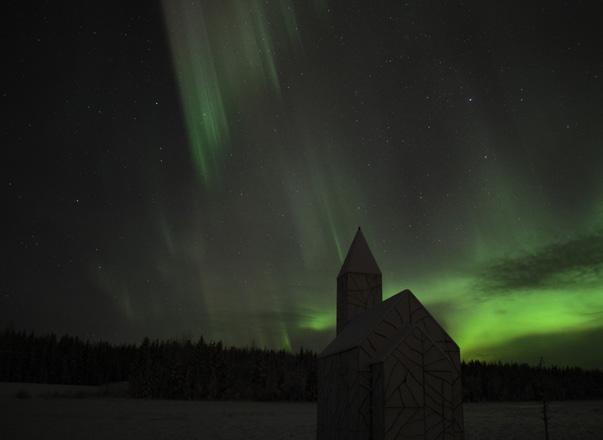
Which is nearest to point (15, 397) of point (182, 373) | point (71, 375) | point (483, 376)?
point (182, 373)

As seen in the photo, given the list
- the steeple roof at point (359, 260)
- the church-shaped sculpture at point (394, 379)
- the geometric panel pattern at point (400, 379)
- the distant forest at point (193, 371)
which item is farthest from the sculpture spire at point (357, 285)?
the distant forest at point (193, 371)

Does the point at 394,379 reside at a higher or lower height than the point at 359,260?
lower

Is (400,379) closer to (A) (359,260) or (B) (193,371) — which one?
(A) (359,260)

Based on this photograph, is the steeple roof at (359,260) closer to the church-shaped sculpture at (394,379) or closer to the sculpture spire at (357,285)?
the sculpture spire at (357,285)

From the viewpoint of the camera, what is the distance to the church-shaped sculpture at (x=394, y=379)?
1720 cm

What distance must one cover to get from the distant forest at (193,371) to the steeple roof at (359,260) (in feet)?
204

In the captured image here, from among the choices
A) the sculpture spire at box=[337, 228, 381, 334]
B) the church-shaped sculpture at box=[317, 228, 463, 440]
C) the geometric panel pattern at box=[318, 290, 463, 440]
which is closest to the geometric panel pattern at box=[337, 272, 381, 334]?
the sculpture spire at box=[337, 228, 381, 334]

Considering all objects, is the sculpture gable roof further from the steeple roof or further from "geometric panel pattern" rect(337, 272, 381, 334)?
the steeple roof

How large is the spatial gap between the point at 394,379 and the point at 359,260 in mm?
10387

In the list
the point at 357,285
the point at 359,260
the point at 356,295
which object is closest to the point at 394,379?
the point at 356,295

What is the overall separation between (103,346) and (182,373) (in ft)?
139

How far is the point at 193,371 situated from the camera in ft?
269

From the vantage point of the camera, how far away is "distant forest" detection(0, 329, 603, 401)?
82.0 metres

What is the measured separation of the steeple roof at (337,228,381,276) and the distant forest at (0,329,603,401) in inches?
2446
